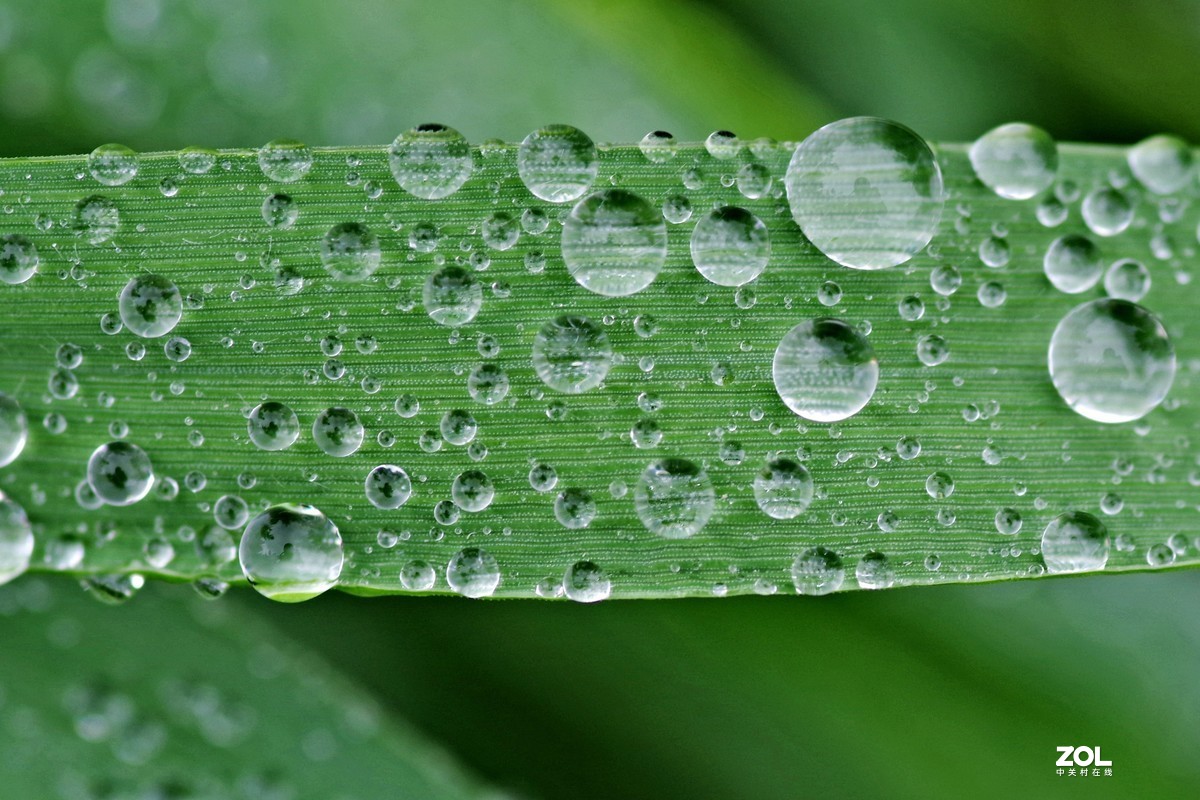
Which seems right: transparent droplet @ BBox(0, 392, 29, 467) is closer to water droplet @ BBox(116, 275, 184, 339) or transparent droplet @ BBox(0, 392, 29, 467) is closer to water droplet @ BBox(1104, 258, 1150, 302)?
water droplet @ BBox(116, 275, 184, 339)

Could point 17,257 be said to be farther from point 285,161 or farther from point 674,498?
point 674,498

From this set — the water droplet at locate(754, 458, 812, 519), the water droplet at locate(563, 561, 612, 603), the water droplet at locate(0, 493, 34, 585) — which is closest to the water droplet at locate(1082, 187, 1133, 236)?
the water droplet at locate(754, 458, 812, 519)

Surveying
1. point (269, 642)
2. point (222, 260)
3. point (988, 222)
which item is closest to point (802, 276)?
point (988, 222)

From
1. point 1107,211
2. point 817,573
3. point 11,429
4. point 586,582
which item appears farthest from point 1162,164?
point 11,429

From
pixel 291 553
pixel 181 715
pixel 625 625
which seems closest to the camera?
pixel 291 553

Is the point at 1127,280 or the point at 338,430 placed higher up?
the point at 1127,280

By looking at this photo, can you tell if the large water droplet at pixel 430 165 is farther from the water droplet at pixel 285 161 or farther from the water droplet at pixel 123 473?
the water droplet at pixel 123 473
